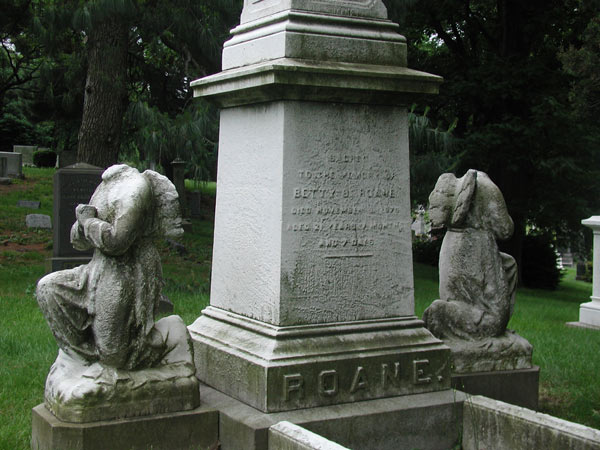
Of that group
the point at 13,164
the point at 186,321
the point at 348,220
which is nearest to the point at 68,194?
the point at 186,321

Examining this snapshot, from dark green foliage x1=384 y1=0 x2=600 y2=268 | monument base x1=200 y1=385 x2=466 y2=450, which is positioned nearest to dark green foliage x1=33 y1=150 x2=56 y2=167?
dark green foliage x1=384 y1=0 x2=600 y2=268

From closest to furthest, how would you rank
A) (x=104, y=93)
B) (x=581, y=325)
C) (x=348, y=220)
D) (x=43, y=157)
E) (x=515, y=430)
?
1. (x=515, y=430)
2. (x=348, y=220)
3. (x=581, y=325)
4. (x=104, y=93)
5. (x=43, y=157)

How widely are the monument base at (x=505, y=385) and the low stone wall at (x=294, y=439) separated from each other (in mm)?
1842

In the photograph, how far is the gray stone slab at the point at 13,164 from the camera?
28703 millimetres

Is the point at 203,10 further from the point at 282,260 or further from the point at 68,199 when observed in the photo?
the point at 282,260

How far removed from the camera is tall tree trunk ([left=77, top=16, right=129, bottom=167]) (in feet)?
47.8

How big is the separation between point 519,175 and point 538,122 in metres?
2.18

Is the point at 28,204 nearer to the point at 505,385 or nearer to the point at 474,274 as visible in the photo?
the point at 474,274

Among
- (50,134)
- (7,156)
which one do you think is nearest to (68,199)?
(7,156)

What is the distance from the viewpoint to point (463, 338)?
248 inches

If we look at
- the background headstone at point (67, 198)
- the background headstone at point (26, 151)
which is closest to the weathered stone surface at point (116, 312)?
the background headstone at point (67, 198)

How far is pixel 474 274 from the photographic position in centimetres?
643

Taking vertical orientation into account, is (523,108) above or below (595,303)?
above

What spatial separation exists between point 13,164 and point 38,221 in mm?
9892
